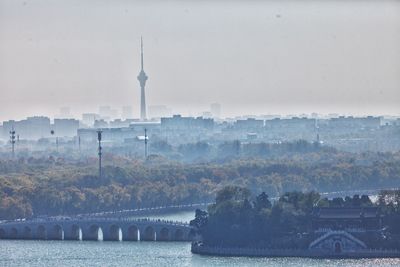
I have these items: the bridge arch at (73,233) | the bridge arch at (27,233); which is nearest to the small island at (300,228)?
the bridge arch at (73,233)

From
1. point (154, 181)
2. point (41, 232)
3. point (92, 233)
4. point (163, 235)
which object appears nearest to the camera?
point (163, 235)

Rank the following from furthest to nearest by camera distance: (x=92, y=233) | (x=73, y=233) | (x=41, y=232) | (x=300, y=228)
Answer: (x=41, y=232) → (x=73, y=233) → (x=92, y=233) → (x=300, y=228)

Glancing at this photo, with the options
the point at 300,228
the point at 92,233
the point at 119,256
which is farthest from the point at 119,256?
the point at 92,233

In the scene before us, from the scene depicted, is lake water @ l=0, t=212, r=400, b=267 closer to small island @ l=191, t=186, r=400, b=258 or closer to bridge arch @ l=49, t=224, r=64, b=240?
small island @ l=191, t=186, r=400, b=258

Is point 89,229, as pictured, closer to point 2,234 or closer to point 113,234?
point 113,234

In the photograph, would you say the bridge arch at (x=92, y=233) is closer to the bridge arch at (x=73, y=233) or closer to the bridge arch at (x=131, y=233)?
the bridge arch at (x=73, y=233)

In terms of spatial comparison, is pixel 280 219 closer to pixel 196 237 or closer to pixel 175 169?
pixel 196 237

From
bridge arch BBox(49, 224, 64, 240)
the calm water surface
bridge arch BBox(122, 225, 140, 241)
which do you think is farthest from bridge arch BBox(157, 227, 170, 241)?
bridge arch BBox(49, 224, 64, 240)
